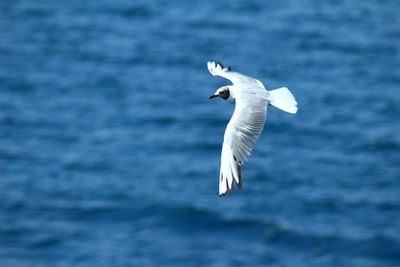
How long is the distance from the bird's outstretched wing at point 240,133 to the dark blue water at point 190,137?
11749 millimetres

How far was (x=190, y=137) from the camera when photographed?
28.2 m

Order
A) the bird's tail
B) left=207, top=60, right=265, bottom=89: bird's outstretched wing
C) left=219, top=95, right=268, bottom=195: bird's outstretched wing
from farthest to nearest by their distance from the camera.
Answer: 1. left=207, top=60, right=265, bottom=89: bird's outstretched wing
2. the bird's tail
3. left=219, top=95, right=268, bottom=195: bird's outstretched wing

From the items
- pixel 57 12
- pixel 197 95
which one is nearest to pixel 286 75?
pixel 197 95

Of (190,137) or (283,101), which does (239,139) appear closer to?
(283,101)

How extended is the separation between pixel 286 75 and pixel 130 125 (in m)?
5.26

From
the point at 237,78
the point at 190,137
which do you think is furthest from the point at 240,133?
the point at 190,137

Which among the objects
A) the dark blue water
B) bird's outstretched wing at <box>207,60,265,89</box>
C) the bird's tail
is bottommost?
the bird's tail

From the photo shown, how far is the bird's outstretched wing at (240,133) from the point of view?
11016 mm

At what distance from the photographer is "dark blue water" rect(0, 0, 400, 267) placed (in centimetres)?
2431

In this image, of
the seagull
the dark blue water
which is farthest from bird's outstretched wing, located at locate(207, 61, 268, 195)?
the dark blue water

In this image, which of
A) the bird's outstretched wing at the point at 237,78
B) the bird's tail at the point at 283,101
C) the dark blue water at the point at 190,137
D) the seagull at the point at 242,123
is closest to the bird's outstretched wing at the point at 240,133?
the seagull at the point at 242,123

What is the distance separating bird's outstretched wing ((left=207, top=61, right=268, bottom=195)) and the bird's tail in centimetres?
10

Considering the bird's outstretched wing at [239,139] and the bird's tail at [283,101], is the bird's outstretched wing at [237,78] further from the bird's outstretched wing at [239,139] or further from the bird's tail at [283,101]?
the bird's outstretched wing at [239,139]

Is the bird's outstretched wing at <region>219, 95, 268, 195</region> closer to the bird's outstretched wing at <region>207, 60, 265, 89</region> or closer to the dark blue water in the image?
the bird's outstretched wing at <region>207, 60, 265, 89</region>
